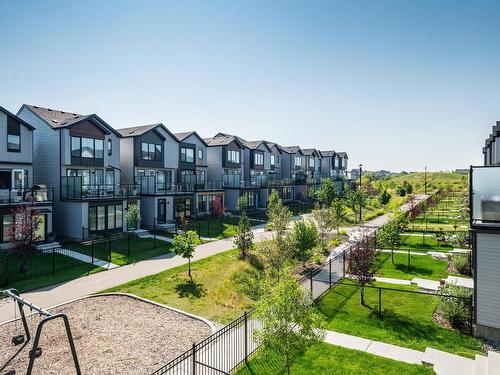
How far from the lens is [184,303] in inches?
612

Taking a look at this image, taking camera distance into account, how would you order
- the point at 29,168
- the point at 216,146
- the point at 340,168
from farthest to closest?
the point at 340,168 < the point at 216,146 < the point at 29,168

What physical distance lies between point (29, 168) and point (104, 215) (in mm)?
6638

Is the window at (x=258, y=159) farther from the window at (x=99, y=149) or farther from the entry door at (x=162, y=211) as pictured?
the window at (x=99, y=149)

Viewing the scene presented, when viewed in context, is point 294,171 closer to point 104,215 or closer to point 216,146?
point 216,146

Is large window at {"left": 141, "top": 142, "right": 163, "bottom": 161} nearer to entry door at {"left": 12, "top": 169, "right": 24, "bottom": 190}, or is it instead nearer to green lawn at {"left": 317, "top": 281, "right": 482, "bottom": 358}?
entry door at {"left": 12, "top": 169, "right": 24, "bottom": 190}

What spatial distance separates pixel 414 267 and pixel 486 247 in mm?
9817

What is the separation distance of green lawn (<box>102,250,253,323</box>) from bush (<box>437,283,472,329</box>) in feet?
26.7

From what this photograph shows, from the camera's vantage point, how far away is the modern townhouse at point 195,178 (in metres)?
38.7

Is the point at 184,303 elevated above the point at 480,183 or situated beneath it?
situated beneath

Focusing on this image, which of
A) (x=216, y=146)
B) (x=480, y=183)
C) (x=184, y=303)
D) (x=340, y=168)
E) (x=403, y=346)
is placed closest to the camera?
(x=403, y=346)

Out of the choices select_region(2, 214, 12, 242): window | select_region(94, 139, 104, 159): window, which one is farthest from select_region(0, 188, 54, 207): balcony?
select_region(94, 139, 104, 159): window

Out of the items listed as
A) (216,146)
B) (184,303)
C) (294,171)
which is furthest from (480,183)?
(294,171)

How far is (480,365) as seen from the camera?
10125 mm

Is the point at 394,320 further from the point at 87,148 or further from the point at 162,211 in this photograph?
the point at 87,148
